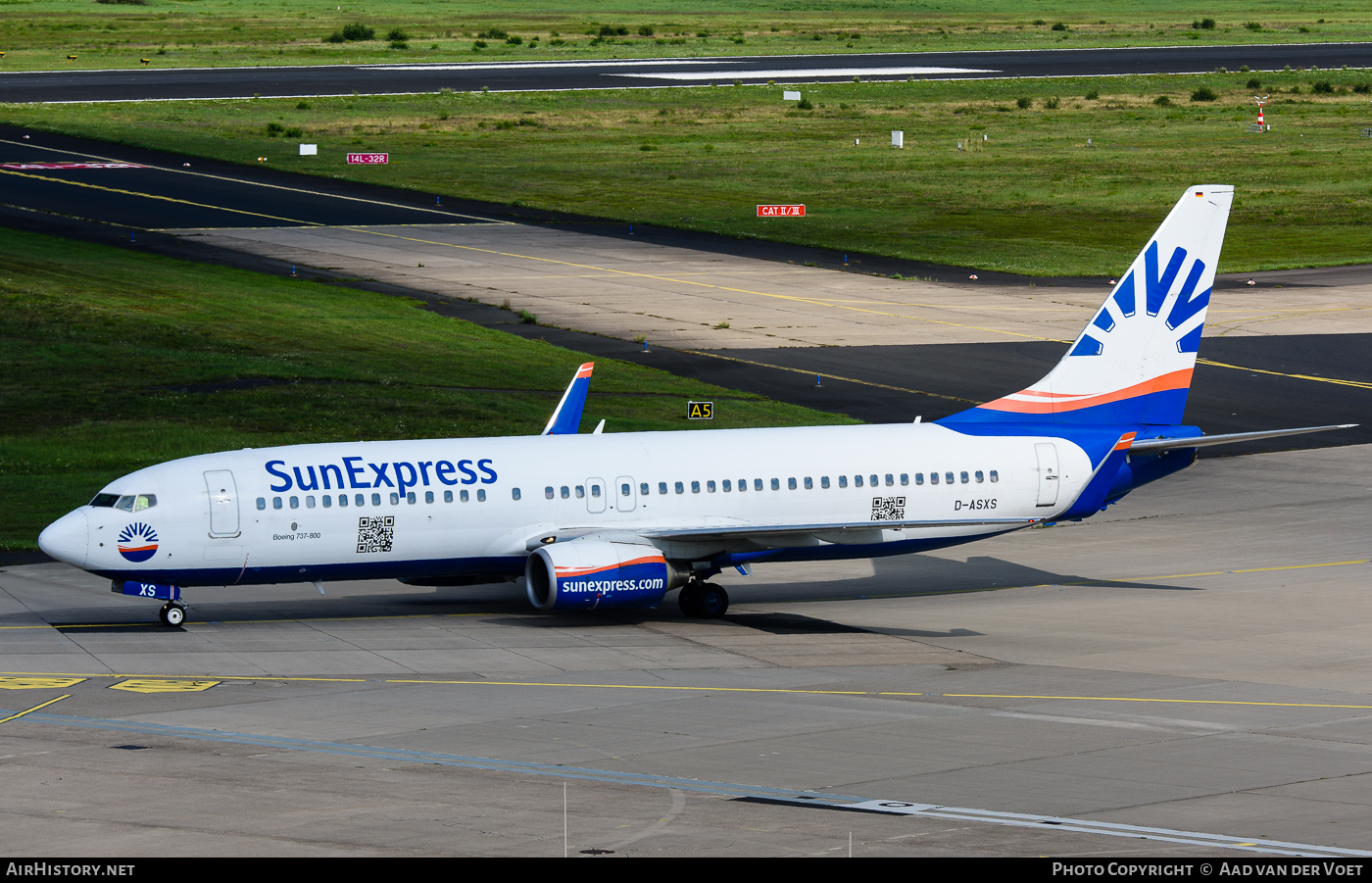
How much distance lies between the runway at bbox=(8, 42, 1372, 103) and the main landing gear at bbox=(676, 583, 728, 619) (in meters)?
123

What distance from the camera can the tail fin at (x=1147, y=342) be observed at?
48.0m

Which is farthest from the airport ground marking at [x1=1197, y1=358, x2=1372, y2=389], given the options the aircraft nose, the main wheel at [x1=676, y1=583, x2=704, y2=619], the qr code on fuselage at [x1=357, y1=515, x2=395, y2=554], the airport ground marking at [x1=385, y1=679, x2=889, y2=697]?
the aircraft nose

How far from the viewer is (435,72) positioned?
18562 centimetres

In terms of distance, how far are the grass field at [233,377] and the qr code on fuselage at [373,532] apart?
13.8 metres

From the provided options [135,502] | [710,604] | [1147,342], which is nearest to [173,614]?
[135,502]

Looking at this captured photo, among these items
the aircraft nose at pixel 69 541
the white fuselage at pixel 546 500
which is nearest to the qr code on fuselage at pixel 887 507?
the white fuselage at pixel 546 500

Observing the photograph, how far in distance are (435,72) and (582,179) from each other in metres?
64.6

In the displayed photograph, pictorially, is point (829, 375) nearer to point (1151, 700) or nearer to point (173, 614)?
point (173, 614)

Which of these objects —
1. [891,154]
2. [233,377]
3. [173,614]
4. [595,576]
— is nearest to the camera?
[595,576]

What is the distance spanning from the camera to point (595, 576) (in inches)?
1650

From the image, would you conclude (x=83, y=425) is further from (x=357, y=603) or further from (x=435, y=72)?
(x=435, y=72)

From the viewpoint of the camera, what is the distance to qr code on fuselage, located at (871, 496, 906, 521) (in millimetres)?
45375

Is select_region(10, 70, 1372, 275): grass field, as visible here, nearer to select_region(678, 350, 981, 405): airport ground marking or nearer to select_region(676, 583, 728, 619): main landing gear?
select_region(678, 350, 981, 405): airport ground marking

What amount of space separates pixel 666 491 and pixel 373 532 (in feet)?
22.8
